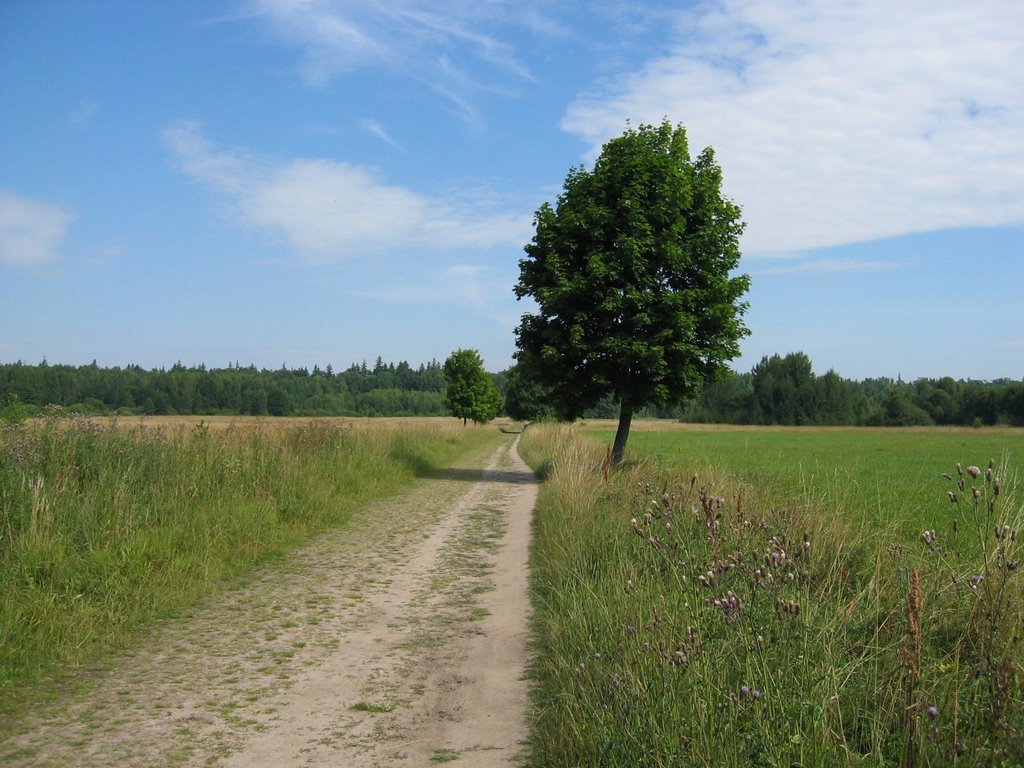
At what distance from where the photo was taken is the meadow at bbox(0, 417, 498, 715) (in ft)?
18.6

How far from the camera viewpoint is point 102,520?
7.93 meters

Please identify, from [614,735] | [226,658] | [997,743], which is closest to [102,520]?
[226,658]

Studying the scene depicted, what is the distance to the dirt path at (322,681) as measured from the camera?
4055mm

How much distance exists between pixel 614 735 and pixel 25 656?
433 cm

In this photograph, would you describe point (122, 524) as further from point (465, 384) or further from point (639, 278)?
point (465, 384)

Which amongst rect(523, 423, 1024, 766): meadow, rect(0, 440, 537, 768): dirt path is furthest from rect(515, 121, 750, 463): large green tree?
rect(523, 423, 1024, 766): meadow

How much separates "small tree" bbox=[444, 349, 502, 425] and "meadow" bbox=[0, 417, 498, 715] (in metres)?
58.1

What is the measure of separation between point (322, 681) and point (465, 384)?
226ft

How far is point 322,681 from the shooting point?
5.18 meters

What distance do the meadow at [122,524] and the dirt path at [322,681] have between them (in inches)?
16.4

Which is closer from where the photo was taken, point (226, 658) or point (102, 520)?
point (226, 658)

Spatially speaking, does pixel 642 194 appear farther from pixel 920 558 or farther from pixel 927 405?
pixel 927 405

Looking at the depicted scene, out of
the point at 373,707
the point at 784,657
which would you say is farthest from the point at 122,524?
the point at 784,657

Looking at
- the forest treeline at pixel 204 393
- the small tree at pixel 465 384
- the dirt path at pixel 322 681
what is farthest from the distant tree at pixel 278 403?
the dirt path at pixel 322 681
